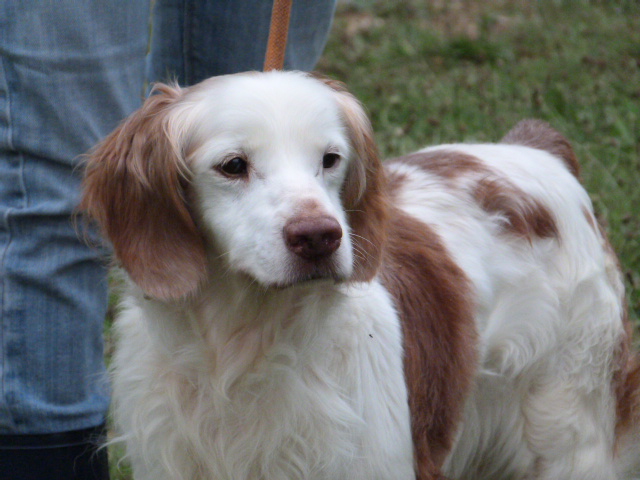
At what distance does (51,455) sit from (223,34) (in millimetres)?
1387

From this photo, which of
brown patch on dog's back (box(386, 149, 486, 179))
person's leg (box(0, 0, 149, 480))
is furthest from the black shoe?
brown patch on dog's back (box(386, 149, 486, 179))

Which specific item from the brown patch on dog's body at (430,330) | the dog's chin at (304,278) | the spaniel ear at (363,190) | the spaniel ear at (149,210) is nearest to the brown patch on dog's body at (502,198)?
the brown patch on dog's body at (430,330)

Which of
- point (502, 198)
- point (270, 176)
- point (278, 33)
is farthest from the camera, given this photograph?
point (502, 198)

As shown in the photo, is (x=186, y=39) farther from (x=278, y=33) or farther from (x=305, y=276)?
(x=305, y=276)

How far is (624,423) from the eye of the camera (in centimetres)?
331

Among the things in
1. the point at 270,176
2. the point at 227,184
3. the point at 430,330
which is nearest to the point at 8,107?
the point at 227,184

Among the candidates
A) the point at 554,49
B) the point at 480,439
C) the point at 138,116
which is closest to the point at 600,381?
the point at 480,439

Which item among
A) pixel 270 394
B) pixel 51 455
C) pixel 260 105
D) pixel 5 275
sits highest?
pixel 260 105

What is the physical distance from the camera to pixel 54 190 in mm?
2596

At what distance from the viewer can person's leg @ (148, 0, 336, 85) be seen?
305cm

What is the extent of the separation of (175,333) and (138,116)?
565mm

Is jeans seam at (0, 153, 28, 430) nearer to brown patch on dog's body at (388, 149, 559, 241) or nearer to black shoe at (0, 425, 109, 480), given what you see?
black shoe at (0, 425, 109, 480)

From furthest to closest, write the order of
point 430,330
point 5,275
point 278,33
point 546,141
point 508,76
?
point 508,76
point 546,141
point 430,330
point 278,33
point 5,275

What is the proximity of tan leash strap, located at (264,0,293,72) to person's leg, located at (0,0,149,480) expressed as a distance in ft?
1.14
